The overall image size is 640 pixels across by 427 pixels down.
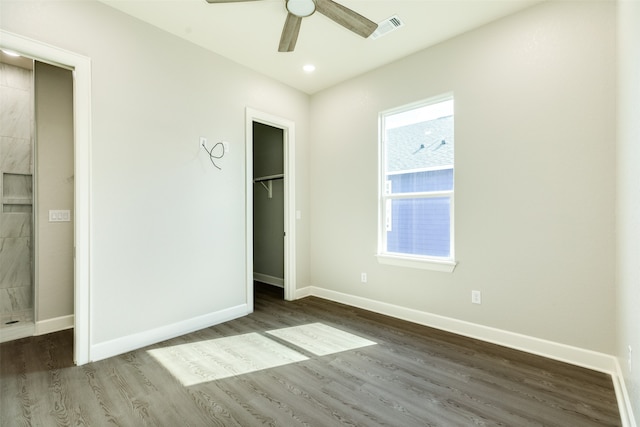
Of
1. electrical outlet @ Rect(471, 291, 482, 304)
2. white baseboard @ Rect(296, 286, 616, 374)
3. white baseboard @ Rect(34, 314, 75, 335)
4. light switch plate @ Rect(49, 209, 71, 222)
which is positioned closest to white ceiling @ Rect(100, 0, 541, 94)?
light switch plate @ Rect(49, 209, 71, 222)

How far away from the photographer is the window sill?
2.99m

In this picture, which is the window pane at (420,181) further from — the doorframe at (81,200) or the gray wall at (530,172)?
the doorframe at (81,200)

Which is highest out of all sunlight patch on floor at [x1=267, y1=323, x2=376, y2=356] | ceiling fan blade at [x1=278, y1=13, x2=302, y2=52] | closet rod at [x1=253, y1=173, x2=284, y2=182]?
ceiling fan blade at [x1=278, y1=13, x2=302, y2=52]

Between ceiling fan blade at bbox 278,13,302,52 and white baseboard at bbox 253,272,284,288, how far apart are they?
3.36 metres

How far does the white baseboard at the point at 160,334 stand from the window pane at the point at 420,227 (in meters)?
1.99

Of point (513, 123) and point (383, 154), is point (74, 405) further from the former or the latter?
point (513, 123)

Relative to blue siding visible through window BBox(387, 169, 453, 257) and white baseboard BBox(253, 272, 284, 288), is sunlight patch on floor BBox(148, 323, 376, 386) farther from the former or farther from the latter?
white baseboard BBox(253, 272, 284, 288)

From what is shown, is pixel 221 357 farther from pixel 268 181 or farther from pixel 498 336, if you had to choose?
pixel 268 181

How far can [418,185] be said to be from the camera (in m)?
3.28

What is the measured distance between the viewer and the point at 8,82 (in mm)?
3119

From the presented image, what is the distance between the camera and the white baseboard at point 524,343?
192 cm

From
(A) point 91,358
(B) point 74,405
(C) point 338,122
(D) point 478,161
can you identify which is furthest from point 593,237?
(A) point 91,358

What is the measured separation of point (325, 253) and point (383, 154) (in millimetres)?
1576

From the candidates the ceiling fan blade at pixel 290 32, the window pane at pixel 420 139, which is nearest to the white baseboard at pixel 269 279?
the window pane at pixel 420 139
